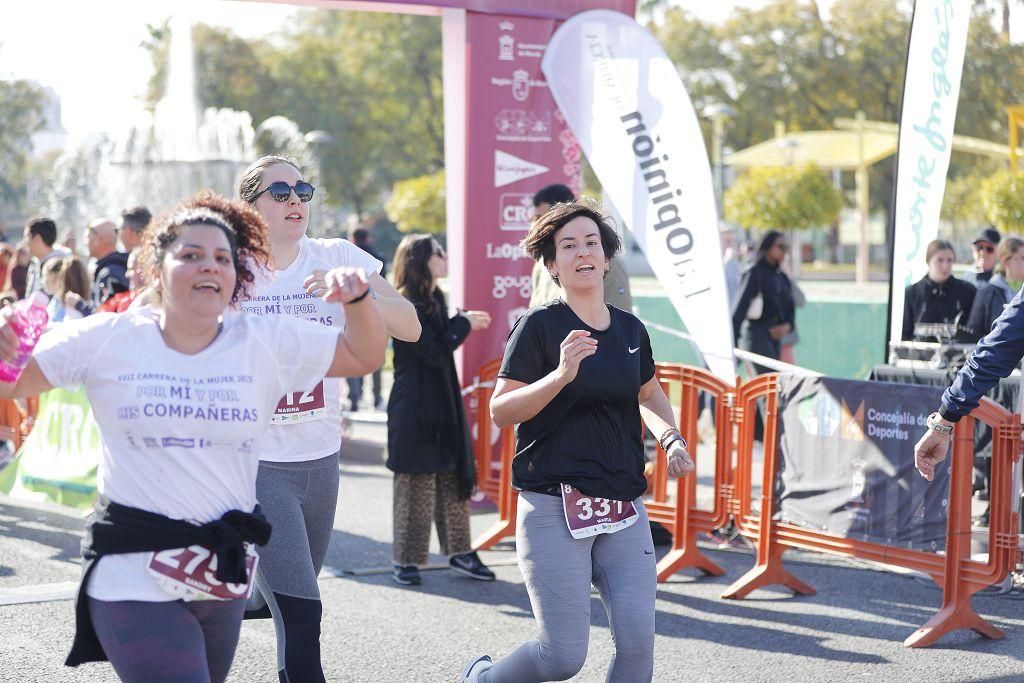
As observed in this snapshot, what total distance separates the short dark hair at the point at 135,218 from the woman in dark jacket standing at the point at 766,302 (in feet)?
17.3

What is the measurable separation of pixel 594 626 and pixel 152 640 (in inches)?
146

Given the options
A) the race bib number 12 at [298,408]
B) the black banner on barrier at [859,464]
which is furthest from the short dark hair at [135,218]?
the race bib number 12 at [298,408]

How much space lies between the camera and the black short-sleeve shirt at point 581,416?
4.24m

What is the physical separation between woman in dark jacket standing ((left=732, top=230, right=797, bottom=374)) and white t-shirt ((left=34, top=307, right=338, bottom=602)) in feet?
29.9

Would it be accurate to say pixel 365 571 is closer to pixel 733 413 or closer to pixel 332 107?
pixel 733 413

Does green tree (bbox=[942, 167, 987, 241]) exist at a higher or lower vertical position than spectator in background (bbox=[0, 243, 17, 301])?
higher

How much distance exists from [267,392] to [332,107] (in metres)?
51.3

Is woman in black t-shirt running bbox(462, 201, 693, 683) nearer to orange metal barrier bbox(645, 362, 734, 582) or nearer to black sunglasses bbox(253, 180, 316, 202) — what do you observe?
black sunglasses bbox(253, 180, 316, 202)

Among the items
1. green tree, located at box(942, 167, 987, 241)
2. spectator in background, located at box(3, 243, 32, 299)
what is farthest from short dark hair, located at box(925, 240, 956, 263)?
green tree, located at box(942, 167, 987, 241)

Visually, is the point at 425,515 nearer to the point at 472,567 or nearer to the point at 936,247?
the point at 472,567

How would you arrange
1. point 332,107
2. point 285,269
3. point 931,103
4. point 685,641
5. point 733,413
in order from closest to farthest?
1. point 285,269
2. point 685,641
3. point 733,413
4. point 931,103
5. point 332,107

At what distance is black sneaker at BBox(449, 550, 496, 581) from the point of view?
760cm

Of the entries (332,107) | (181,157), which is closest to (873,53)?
(332,107)

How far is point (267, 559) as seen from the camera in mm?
4242
